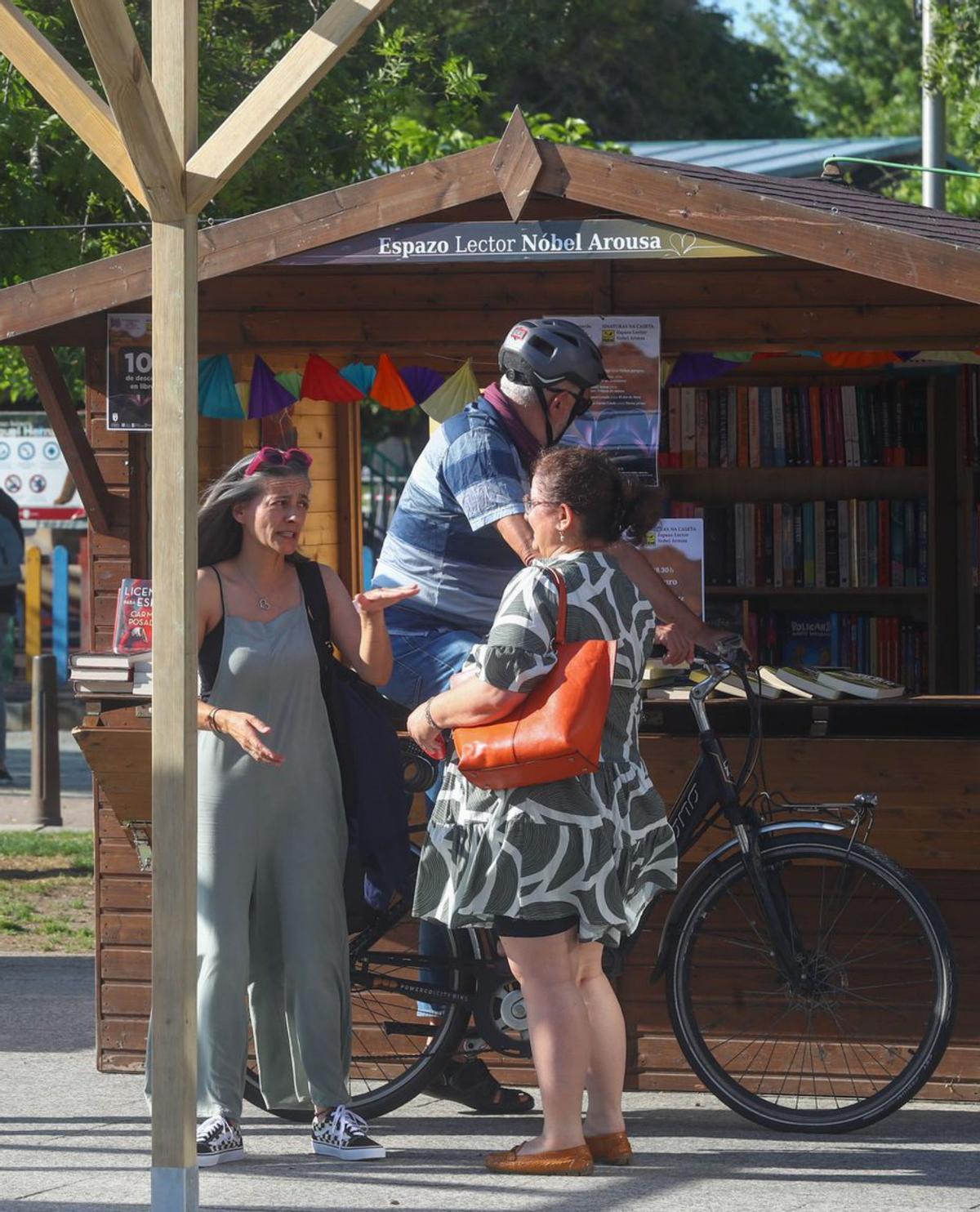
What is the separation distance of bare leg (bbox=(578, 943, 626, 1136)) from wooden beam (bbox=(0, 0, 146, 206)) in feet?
7.38

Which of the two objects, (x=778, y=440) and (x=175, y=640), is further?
(x=778, y=440)

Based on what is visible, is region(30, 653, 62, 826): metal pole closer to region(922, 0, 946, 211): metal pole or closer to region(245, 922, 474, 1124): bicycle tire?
region(245, 922, 474, 1124): bicycle tire

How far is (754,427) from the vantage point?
403 inches

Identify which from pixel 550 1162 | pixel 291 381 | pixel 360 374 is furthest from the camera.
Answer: pixel 360 374

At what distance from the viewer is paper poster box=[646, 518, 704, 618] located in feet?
22.8

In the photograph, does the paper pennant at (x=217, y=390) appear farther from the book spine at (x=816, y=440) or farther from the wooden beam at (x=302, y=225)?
the book spine at (x=816, y=440)

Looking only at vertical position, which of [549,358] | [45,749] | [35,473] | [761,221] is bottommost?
[45,749]

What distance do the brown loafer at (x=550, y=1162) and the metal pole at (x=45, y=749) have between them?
7228mm

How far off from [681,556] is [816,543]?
361 cm

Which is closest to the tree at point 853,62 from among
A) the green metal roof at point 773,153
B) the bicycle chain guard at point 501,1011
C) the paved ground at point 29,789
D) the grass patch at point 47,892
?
the green metal roof at point 773,153

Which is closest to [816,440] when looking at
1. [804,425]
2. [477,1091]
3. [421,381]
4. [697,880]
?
[804,425]

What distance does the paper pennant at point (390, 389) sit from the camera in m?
7.96

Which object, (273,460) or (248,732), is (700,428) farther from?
(248,732)

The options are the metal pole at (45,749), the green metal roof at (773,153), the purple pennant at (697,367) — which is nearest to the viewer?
the purple pennant at (697,367)
